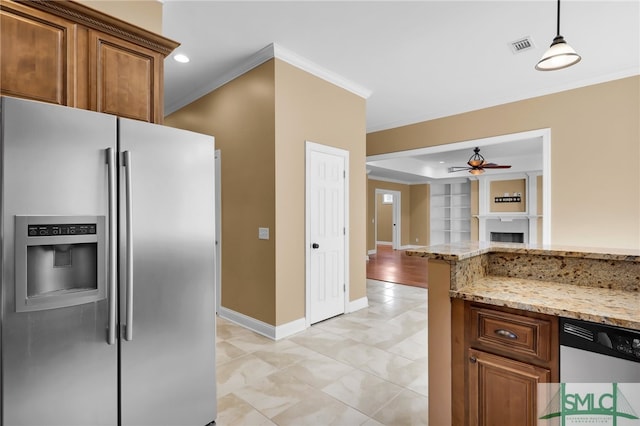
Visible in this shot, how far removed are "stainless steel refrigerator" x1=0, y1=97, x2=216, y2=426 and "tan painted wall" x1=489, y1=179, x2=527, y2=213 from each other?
386 inches

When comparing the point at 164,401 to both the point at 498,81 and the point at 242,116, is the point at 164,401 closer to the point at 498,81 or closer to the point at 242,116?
the point at 242,116

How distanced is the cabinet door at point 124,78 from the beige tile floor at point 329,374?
1978 mm

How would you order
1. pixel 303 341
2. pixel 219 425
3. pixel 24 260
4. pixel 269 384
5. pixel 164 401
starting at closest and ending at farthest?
pixel 24 260 < pixel 164 401 < pixel 219 425 < pixel 269 384 < pixel 303 341

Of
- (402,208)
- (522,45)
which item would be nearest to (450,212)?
(402,208)

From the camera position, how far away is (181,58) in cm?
340

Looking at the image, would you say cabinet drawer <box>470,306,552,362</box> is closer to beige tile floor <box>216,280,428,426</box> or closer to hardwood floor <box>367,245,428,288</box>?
beige tile floor <box>216,280,428,426</box>

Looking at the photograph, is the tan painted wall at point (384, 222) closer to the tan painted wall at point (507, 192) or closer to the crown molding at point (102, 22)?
the tan painted wall at point (507, 192)

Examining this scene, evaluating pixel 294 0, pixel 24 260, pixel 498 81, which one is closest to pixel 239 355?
pixel 24 260

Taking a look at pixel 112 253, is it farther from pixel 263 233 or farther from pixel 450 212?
pixel 450 212

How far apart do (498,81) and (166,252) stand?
430cm

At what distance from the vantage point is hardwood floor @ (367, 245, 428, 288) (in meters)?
6.16

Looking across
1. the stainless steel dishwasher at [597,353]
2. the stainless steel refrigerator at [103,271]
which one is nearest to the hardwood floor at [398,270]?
the stainless steel dishwasher at [597,353]

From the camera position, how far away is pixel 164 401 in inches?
66.9

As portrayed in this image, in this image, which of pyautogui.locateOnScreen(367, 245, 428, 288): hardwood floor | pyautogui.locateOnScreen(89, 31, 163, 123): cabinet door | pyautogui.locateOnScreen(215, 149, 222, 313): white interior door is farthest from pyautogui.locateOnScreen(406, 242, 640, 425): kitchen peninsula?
pyautogui.locateOnScreen(367, 245, 428, 288): hardwood floor
